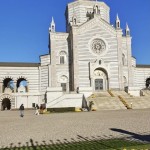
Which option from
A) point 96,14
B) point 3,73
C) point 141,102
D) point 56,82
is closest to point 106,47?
point 96,14

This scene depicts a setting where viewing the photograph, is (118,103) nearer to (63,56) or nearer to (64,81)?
(64,81)

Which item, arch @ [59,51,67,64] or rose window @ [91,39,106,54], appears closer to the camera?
rose window @ [91,39,106,54]

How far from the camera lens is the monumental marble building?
53156 mm

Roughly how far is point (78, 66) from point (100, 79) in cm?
526

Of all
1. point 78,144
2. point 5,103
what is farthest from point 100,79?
point 78,144

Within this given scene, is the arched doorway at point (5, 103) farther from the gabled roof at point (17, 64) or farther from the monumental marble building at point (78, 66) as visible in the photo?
the gabled roof at point (17, 64)

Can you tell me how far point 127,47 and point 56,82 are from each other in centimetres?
1648

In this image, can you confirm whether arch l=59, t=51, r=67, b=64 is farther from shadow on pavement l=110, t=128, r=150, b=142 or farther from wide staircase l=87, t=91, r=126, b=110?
shadow on pavement l=110, t=128, r=150, b=142

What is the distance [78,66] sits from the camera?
52.6 meters

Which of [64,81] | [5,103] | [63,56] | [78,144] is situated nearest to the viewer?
[78,144]

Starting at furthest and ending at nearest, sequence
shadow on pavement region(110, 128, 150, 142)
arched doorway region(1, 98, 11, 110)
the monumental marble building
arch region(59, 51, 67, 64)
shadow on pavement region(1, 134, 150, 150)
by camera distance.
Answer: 1. arched doorway region(1, 98, 11, 110)
2. arch region(59, 51, 67, 64)
3. the monumental marble building
4. shadow on pavement region(110, 128, 150, 142)
5. shadow on pavement region(1, 134, 150, 150)

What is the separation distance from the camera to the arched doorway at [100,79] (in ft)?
178

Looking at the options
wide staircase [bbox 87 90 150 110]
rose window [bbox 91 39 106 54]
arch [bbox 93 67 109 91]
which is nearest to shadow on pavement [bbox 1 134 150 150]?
wide staircase [bbox 87 90 150 110]

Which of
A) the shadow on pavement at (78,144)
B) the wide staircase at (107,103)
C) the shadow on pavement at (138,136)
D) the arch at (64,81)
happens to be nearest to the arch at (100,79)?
the arch at (64,81)
